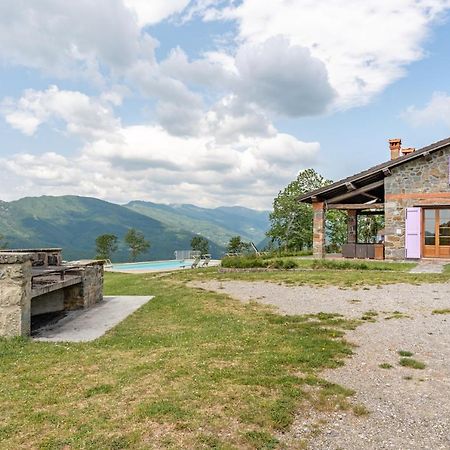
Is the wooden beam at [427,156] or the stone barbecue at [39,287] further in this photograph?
the wooden beam at [427,156]

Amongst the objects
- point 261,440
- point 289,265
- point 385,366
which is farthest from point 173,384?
point 289,265

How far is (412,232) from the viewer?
18.7 m

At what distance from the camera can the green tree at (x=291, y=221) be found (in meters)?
31.4

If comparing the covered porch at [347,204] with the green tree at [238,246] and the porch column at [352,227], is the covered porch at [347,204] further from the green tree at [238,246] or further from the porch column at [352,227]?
the green tree at [238,246]

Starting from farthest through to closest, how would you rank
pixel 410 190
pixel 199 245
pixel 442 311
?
pixel 199 245 → pixel 410 190 → pixel 442 311

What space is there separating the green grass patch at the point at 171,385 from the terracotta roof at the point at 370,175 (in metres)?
13.8

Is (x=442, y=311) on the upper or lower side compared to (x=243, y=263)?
lower

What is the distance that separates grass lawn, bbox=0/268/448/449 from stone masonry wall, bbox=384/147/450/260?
42.6ft

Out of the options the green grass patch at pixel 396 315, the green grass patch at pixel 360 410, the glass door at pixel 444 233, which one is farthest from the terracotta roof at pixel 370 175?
the green grass patch at pixel 360 410

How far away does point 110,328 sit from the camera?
292 inches

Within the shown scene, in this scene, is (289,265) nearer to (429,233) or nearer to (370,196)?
(429,233)

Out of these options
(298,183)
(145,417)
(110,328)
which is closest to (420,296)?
(110,328)

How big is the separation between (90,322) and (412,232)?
15706mm

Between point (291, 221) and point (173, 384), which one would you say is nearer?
point (173, 384)
